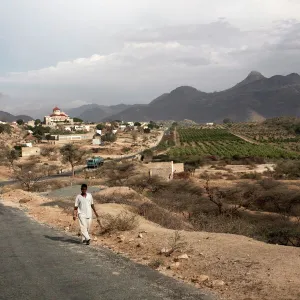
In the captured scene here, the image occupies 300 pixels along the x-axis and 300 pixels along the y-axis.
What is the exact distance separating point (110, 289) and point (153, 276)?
1.06m

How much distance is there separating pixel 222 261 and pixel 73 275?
2971mm

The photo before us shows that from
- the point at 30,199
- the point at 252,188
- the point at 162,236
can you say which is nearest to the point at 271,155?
the point at 252,188

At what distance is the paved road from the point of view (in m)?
6.72

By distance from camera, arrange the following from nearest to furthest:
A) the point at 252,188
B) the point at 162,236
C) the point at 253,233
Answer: the point at 162,236
the point at 253,233
the point at 252,188

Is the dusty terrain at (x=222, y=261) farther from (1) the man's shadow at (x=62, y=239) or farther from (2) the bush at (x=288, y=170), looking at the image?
(2) the bush at (x=288, y=170)

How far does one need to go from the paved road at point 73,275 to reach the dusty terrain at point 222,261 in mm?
492

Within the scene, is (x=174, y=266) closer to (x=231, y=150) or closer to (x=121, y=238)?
(x=121, y=238)

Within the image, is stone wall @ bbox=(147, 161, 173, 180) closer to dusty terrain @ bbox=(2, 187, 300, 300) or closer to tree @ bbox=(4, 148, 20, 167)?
dusty terrain @ bbox=(2, 187, 300, 300)

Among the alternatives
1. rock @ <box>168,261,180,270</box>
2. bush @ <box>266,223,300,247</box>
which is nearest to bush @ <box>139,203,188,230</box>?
bush @ <box>266,223,300,247</box>

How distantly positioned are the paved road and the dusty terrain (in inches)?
19.4

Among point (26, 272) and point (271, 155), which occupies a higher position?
point (26, 272)

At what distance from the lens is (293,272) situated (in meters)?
7.50

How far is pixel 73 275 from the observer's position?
7773 millimetres

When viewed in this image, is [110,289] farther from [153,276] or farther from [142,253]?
[142,253]
